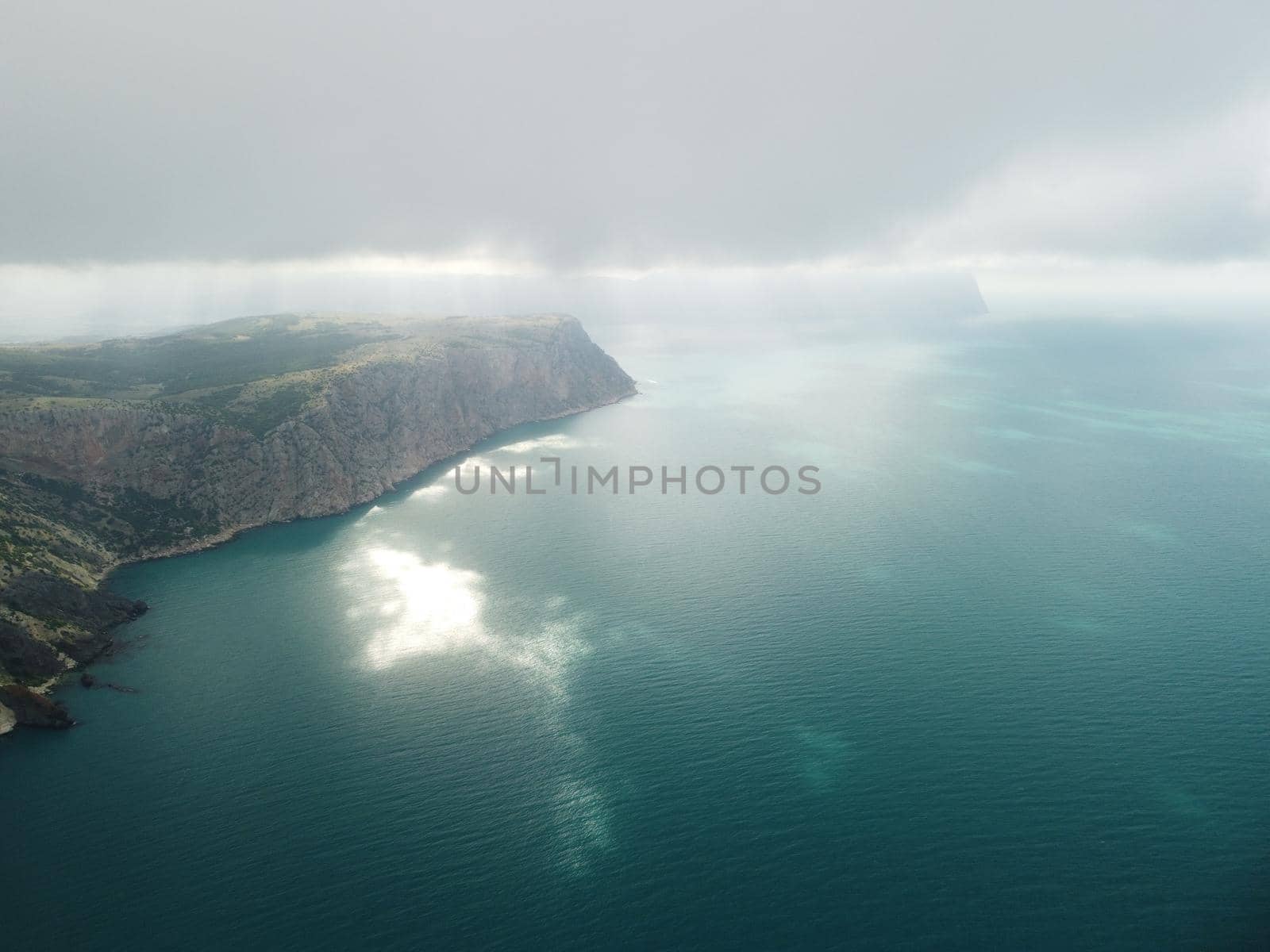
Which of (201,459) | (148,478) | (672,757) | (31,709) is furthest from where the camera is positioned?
(201,459)

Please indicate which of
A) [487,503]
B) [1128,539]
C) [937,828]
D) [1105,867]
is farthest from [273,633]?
[1128,539]

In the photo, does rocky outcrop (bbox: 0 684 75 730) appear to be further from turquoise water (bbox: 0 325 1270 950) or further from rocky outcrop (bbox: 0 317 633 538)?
rocky outcrop (bbox: 0 317 633 538)

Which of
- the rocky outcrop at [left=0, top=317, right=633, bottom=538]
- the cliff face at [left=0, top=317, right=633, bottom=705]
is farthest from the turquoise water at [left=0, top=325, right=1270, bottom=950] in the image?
the rocky outcrop at [left=0, top=317, right=633, bottom=538]

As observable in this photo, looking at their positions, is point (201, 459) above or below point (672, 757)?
above

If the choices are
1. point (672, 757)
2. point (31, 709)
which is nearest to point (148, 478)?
point (31, 709)

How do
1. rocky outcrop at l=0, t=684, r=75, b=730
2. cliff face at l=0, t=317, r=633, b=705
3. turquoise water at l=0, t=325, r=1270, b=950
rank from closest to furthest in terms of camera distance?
turquoise water at l=0, t=325, r=1270, b=950
rocky outcrop at l=0, t=684, r=75, b=730
cliff face at l=0, t=317, r=633, b=705

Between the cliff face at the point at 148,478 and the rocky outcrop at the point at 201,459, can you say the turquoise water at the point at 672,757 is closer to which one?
the cliff face at the point at 148,478

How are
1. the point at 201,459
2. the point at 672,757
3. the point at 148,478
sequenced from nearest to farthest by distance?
the point at 672,757 → the point at 148,478 → the point at 201,459

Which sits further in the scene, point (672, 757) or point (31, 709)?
point (31, 709)

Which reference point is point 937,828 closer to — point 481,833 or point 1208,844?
point 1208,844

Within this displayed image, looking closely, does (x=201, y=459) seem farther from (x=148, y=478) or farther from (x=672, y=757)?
(x=672, y=757)
